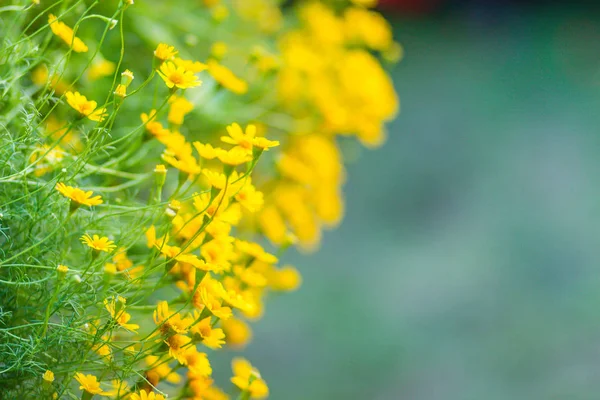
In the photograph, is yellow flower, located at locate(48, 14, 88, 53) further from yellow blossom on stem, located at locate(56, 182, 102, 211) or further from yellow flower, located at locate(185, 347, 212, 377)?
yellow flower, located at locate(185, 347, 212, 377)

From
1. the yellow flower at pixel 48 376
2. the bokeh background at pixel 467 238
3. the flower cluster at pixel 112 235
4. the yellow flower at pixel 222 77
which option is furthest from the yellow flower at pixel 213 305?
the bokeh background at pixel 467 238

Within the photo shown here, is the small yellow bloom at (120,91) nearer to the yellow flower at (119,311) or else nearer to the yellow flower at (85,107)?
the yellow flower at (85,107)

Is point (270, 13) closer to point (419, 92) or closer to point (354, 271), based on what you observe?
point (354, 271)

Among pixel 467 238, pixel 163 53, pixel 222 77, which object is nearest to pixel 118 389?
pixel 163 53

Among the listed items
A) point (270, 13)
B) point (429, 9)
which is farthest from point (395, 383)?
point (429, 9)

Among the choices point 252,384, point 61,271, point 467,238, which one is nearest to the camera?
point 61,271

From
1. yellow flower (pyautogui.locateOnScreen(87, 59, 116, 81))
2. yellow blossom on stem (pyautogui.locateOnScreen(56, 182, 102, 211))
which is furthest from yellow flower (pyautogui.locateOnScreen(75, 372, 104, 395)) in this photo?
yellow flower (pyautogui.locateOnScreen(87, 59, 116, 81))

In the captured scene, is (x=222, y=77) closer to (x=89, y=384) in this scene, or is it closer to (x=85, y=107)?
(x=85, y=107)

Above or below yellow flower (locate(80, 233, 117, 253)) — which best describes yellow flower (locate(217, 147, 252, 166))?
above
